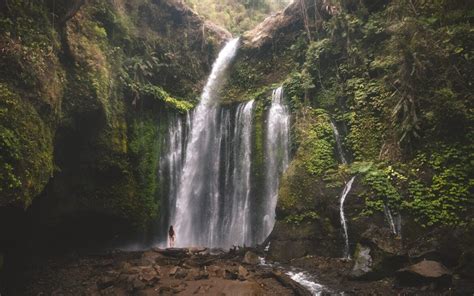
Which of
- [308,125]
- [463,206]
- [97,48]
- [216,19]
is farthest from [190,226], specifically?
[216,19]

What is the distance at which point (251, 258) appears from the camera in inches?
418

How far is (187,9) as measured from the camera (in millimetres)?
20906

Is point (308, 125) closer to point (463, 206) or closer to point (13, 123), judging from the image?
point (463, 206)

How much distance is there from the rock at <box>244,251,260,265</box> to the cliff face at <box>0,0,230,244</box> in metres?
5.69

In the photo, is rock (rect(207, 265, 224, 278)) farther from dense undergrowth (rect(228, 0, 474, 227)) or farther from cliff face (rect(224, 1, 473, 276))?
dense undergrowth (rect(228, 0, 474, 227))

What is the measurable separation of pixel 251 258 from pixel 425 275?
4.91m

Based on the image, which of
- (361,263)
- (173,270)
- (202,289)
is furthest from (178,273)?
(361,263)

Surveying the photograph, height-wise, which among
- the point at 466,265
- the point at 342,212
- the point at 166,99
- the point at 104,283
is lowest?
the point at 104,283

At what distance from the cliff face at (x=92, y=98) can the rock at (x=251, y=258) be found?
5690 mm

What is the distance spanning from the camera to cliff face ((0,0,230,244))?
8.38 m

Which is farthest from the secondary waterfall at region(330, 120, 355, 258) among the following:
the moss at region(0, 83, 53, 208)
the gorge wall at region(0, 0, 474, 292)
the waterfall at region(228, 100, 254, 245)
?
the moss at region(0, 83, 53, 208)

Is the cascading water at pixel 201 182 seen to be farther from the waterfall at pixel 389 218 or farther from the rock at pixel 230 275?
the waterfall at pixel 389 218

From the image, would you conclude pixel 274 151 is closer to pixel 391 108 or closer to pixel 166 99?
pixel 391 108

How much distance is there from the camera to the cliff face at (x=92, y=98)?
27.5ft
